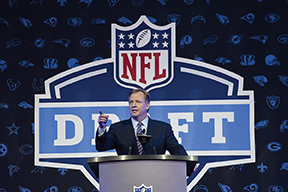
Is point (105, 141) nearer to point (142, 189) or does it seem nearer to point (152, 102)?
point (142, 189)

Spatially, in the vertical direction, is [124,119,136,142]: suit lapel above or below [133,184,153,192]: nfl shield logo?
above

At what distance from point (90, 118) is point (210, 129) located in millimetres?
1318

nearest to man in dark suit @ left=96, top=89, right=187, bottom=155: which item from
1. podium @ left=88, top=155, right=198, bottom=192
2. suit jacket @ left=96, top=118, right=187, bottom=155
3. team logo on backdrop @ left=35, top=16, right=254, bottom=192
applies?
suit jacket @ left=96, top=118, right=187, bottom=155

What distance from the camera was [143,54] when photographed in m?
4.70

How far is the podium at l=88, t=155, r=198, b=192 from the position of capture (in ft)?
7.89

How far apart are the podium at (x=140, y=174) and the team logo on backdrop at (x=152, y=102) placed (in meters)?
2.11

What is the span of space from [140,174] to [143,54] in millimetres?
2464

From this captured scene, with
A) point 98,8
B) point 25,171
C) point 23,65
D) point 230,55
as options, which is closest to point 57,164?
point 25,171

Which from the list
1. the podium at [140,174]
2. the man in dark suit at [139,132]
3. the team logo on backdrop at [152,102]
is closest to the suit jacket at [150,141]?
the man in dark suit at [139,132]

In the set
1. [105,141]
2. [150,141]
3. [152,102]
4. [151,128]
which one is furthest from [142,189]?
[152,102]

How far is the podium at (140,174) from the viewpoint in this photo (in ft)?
7.89

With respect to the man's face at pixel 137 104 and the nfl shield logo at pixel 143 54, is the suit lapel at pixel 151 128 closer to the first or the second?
the man's face at pixel 137 104

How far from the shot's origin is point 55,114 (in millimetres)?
4660

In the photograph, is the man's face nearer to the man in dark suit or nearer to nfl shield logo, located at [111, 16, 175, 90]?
the man in dark suit
